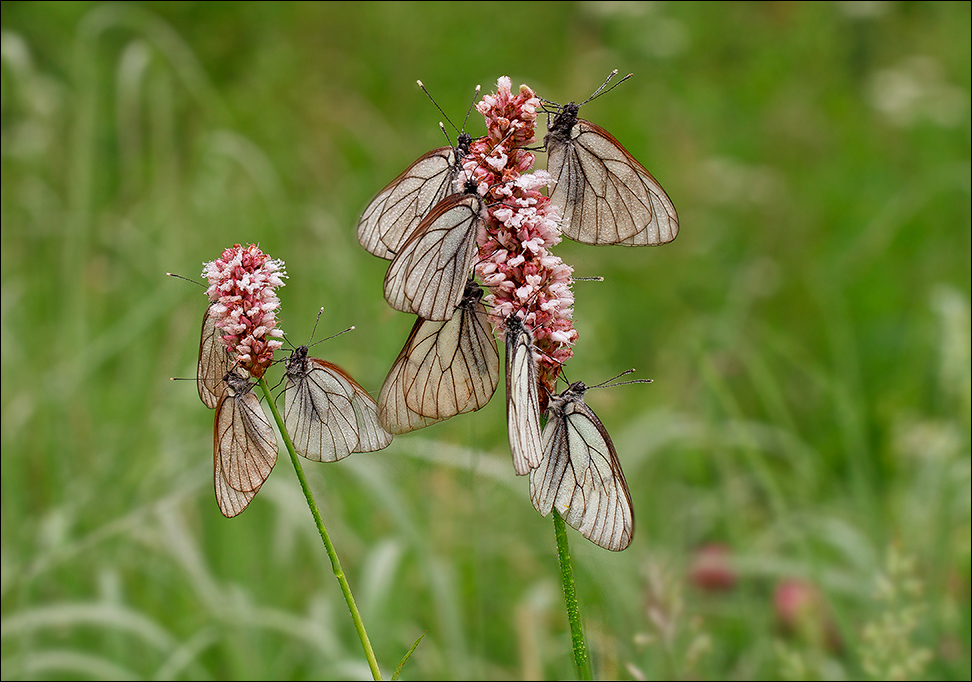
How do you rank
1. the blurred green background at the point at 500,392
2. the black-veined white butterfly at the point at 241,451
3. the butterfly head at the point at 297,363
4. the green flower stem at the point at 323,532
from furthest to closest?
the blurred green background at the point at 500,392, the butterfly head at the point at 297,363, the black-veined white butterfly at the point at 241,451, the green flower stem at the point at 323,532

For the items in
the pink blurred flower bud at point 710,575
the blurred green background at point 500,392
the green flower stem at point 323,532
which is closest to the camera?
the green flower stem at point 323,532

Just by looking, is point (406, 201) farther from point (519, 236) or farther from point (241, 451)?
point (241, 451)

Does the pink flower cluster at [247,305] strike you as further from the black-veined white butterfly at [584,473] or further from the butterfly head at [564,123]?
the butterfly head at [564,123]

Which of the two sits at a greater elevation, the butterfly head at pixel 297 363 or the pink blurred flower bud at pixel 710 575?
the butterfly head at pixel 297 363

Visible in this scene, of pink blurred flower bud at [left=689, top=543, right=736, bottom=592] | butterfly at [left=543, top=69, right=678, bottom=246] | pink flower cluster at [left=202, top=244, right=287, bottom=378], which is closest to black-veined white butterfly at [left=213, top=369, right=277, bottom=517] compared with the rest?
pink flower cluster at [left=202, top=244, right=287, bottom=378]

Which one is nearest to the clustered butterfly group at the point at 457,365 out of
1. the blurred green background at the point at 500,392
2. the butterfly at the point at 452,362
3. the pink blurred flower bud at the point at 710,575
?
the butterfly at the point at 452,362

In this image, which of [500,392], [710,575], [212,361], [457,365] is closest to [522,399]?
[457,365]
